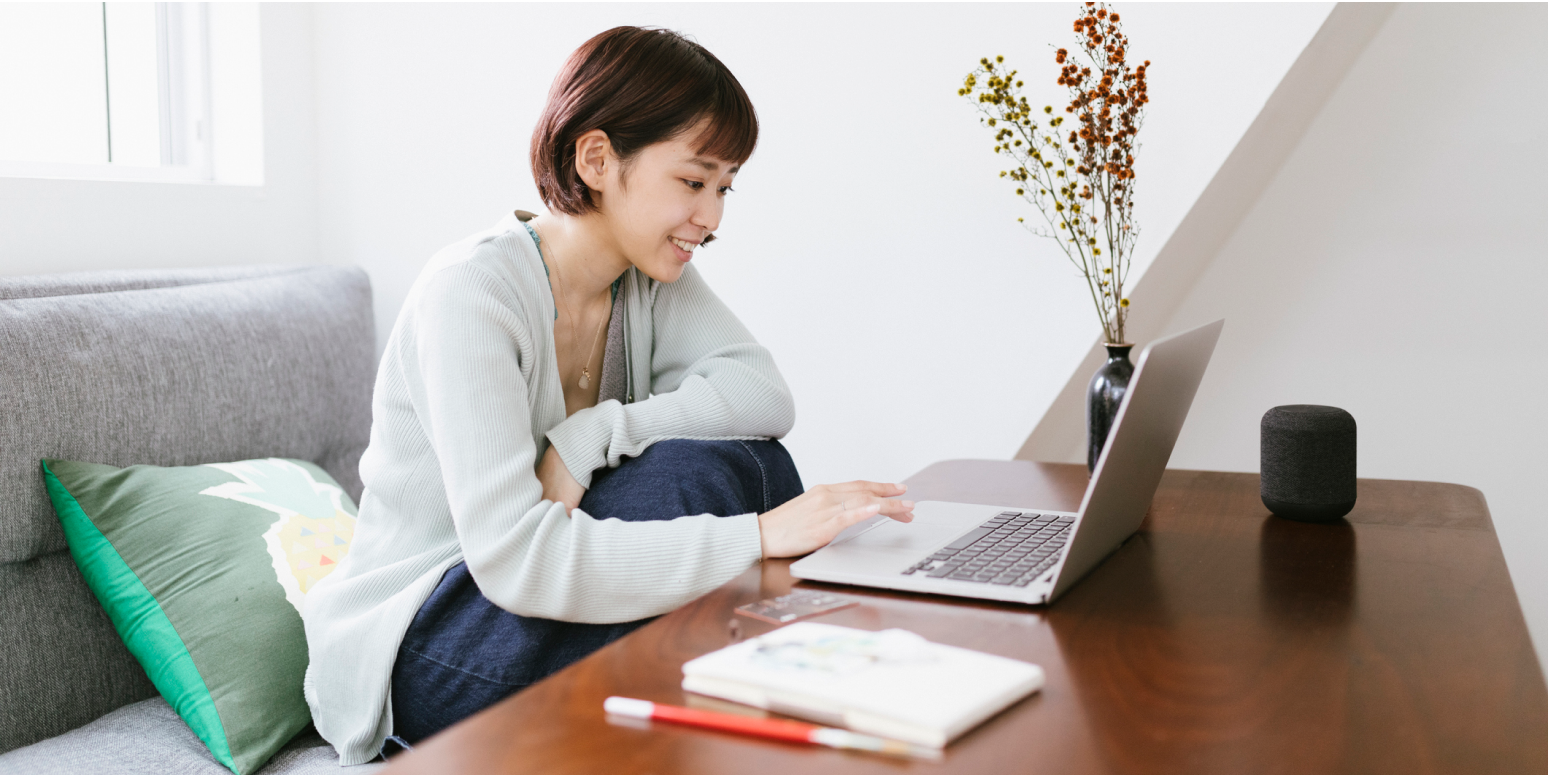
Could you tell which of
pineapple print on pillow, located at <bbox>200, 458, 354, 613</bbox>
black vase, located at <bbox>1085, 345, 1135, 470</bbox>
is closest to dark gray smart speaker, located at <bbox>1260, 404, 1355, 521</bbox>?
black vase, located at <bbox>1085, 345, 1135, 470</bbox>

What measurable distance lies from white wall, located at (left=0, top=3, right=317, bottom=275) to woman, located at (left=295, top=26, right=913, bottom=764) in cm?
73

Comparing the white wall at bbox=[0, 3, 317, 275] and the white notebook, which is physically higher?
the white wall at bbox=[0, 3, 317, 275]

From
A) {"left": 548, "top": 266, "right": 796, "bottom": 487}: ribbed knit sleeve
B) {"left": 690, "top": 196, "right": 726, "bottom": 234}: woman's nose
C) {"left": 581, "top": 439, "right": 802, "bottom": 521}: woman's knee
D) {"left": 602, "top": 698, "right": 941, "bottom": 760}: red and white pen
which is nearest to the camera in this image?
{"left": 602, "top": 698, "right": 941, "bottom": 760}: red and white pen

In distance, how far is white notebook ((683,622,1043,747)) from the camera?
555 mm

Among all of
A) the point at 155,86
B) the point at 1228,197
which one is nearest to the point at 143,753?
the point at 155,86

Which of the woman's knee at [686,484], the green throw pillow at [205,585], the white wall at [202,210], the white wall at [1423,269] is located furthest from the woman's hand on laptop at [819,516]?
the white wall at [1423,269]

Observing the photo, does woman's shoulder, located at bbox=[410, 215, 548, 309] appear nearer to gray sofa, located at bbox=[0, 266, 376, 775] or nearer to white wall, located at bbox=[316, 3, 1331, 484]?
gray sofa, located at bbox=[0, 266, 376, 775]

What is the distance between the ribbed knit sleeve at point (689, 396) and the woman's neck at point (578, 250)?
0.11m

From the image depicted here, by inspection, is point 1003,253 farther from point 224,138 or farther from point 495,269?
point 224,138

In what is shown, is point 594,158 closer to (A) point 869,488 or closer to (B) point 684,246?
(B) point 684,246

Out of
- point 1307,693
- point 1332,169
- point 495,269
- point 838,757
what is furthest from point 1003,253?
point 838,757

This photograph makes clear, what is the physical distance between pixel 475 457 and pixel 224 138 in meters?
1.38

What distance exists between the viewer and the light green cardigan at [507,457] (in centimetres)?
97

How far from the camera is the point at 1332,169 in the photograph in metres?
2.09
